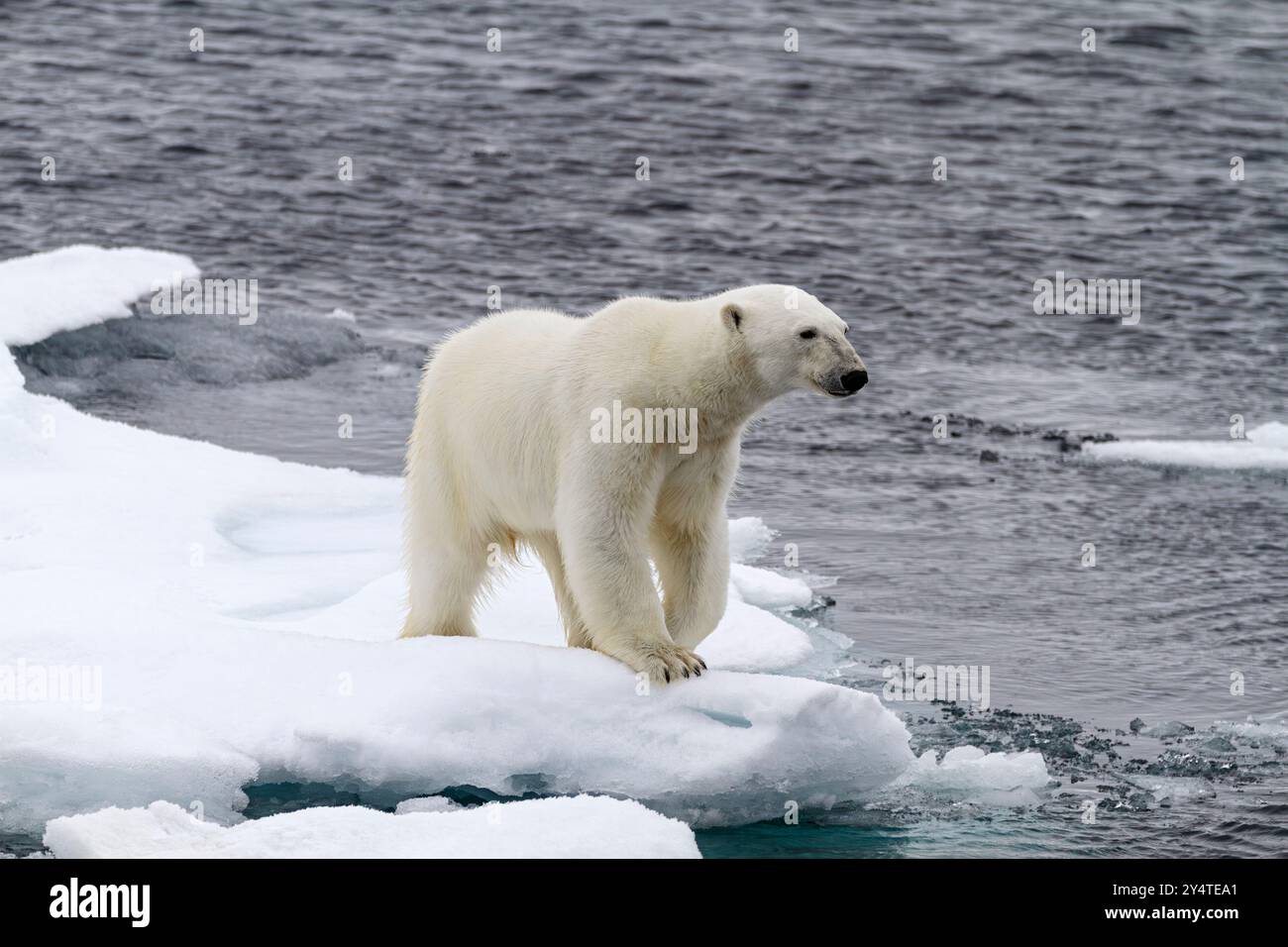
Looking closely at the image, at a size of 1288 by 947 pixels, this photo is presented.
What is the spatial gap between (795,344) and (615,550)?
846 mm

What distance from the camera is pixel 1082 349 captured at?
13867 mm

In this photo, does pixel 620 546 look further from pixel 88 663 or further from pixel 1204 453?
pixel 1204 453

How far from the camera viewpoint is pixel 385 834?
16.4 ft

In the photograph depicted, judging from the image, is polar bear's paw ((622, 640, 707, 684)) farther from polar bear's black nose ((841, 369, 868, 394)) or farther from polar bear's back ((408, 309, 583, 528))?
polar bear's black nose ((841, 369, 868, 394))

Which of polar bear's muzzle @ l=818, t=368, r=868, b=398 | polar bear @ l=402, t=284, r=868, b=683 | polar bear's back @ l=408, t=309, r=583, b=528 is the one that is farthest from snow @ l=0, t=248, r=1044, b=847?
polar bear's muzzle @ l=818, t=368, r=868, b=398

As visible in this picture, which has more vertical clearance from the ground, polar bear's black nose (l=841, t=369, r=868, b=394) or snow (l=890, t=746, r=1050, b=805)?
polar bear's black nose (l=841, t=369, r=868, b=394)

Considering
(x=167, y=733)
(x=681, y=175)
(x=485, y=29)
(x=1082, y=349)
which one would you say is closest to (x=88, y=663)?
(x=167, y=733)

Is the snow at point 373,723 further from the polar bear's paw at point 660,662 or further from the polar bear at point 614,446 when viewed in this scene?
the polar bear at point 614,446

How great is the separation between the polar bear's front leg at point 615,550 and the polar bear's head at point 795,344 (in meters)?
0.46

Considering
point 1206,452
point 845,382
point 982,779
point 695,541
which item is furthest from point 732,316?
point 1206,452

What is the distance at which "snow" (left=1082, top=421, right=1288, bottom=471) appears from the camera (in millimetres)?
10906

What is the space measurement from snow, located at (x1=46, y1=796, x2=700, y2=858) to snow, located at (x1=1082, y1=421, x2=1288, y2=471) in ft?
22.1

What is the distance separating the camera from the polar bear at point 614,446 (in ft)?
18.1

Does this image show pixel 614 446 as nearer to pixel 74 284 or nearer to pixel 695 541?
pixel 695 541
